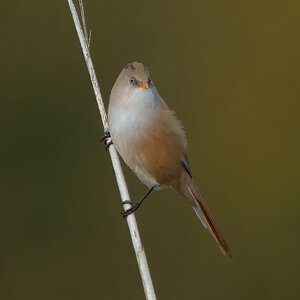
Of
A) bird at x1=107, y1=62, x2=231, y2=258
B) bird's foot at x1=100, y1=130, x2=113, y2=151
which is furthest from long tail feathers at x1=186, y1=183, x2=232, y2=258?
bird's foot at x1=100, y1=130, x2=113, y2=151

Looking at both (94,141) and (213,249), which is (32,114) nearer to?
(94,141)

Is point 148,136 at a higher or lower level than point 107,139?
lower

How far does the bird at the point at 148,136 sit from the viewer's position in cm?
274

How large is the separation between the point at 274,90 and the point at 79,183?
156 centimetres

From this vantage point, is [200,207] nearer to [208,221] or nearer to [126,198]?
[208,221]

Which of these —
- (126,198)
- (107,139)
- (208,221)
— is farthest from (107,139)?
(208,221)

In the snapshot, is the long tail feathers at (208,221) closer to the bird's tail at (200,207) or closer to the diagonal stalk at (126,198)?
the bird's tail at (200,207)

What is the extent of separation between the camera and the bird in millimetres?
2740

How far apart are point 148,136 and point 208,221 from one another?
540mm

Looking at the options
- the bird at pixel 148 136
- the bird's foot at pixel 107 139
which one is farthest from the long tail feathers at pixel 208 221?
the bird's foot at pixel 107 139

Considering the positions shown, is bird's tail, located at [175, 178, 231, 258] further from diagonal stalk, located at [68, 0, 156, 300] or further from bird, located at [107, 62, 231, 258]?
diagonal stalk, located at [68, 0, 156, 300]

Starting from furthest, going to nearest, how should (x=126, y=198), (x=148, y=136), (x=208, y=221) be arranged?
(x=208, y=221) < (x=148, y=136) < (x=126, y=198)

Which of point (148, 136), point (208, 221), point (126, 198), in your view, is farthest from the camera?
point (208, 221)

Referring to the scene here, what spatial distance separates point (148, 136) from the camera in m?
2.85
